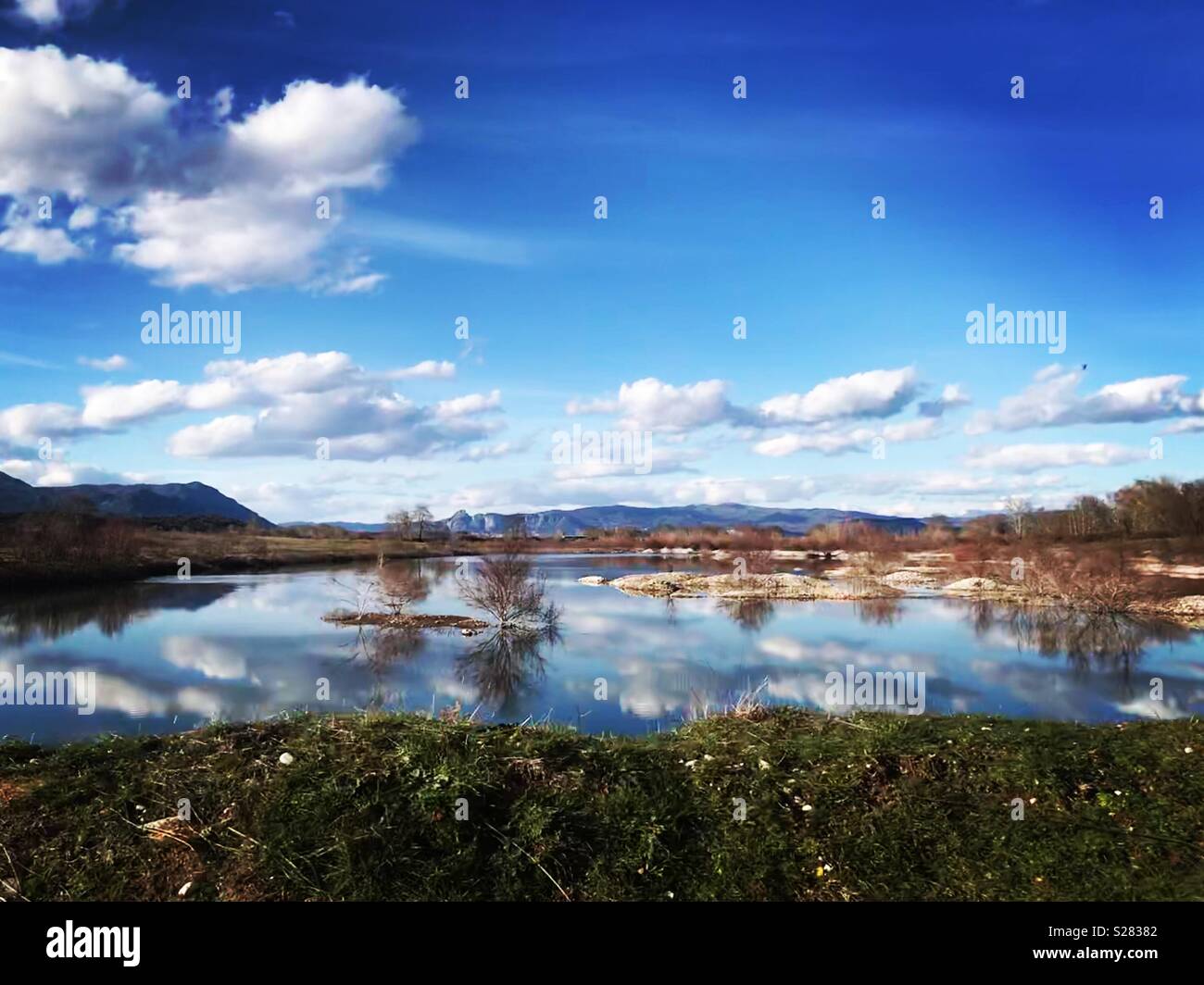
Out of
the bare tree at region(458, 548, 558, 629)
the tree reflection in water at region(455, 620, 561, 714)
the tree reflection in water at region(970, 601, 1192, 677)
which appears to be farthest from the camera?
the bare tree at region(458, 548, 558, 629)

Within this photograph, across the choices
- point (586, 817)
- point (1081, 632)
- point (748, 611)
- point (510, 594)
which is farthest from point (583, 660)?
point (1081, 632)

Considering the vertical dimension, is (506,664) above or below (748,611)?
above

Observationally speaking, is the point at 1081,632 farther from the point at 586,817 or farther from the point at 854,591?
the point at 586,817

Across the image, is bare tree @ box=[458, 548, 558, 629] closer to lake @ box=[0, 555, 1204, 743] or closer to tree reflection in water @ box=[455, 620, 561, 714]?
tree reflection in water @ box=[455, 620, 561, 714]

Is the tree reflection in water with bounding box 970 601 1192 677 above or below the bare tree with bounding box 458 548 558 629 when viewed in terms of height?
below

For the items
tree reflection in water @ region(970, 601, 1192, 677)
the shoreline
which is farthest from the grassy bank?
the shoreline
